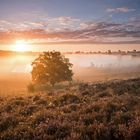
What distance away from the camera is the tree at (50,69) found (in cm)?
7225

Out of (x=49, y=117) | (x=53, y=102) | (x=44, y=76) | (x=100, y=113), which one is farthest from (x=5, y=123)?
(x=44, y=76)

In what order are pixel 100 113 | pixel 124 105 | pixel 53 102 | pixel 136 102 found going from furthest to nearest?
pixel 53 102
pixel 136 102
pixel 124 105
pixel 100 113

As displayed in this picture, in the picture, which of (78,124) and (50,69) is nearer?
(78,124)

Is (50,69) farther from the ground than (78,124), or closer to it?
closer to it

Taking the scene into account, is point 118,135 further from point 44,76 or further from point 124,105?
point 44,76

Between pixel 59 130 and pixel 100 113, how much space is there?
281cm

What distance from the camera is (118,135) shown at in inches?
355

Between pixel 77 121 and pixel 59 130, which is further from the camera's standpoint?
pixel 77 121

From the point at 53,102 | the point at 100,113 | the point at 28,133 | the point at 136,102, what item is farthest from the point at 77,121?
the point at 53,102

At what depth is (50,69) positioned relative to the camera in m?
72.6

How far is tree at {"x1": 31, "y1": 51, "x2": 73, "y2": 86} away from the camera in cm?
7225

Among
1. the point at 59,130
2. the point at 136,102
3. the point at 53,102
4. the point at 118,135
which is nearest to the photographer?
the point at 118,135

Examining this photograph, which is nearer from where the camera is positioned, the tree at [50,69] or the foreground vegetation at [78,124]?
the foreground vegetation at [78,124]

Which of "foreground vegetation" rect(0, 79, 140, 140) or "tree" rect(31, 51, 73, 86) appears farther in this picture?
"tree" rect(31, 51, 73, 86)
